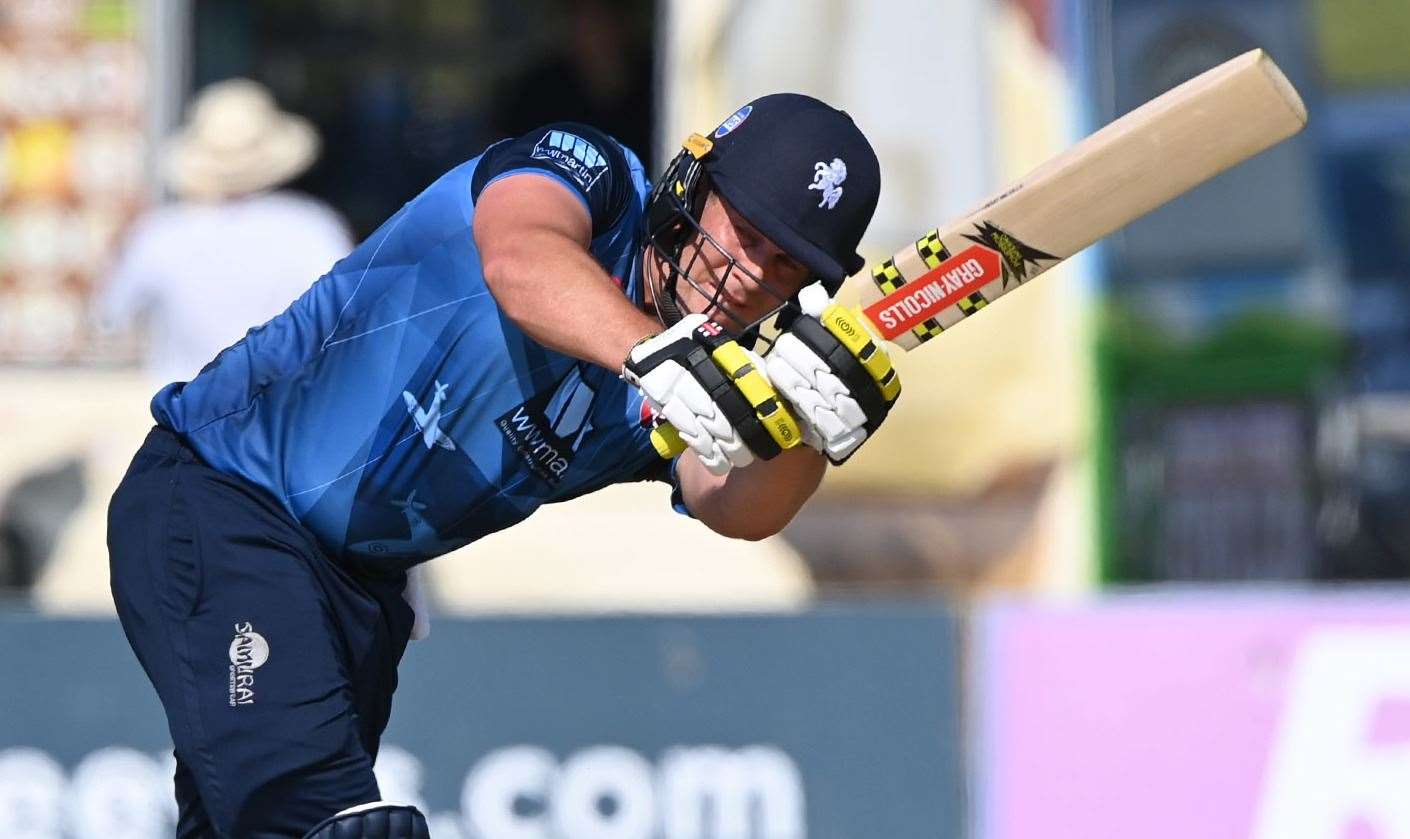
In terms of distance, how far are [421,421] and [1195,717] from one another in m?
2.80

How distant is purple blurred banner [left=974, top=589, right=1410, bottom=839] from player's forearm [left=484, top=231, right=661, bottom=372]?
2850 millimetres

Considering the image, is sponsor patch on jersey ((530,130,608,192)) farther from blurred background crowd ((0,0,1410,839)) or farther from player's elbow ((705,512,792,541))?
blurred background crowd ((0,0,1410,839))

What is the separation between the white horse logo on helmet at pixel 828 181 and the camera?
2928 mm

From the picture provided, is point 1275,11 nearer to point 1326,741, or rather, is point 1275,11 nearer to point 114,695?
point 1326,741

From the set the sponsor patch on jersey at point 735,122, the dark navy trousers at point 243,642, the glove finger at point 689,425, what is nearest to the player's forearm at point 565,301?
the glove finger at point 689,425

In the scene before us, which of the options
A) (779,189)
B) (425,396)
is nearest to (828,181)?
(779,189)

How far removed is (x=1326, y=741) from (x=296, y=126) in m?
3.66

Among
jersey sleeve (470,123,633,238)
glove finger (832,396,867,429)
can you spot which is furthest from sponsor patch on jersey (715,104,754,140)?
glove finger (832,396,867,429)

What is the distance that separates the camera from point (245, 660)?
Result: 3.02m

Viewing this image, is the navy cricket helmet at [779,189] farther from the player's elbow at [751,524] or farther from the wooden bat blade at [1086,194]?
the player's elbow at [751,524]

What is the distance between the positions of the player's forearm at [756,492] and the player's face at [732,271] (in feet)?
0.83

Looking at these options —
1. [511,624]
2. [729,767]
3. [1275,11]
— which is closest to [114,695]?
[511,624]

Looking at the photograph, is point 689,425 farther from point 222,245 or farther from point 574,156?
point 222,245

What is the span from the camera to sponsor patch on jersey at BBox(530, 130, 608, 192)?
2969 mm
